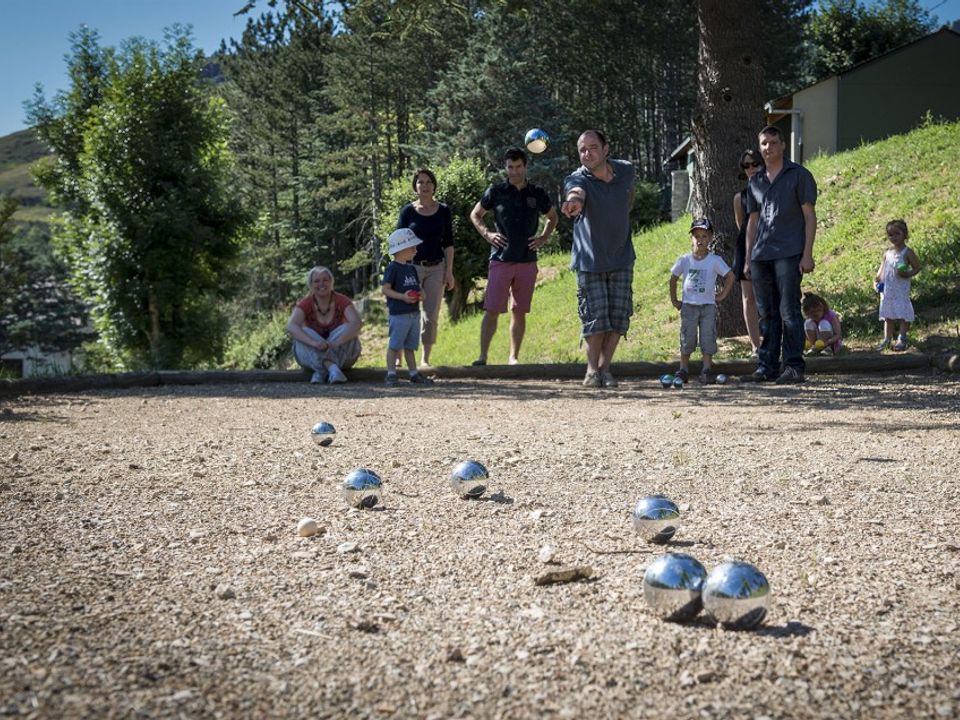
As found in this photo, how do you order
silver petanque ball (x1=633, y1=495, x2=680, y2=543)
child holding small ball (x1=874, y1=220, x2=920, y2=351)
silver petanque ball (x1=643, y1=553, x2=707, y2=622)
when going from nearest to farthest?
1. silver petanque ball (x1=643, y1=553, x2=707, y2=622)
2. silver petanque ball (x1=633, y1=495, x2=680, y2=543)
3. child holding small ball (x1=874, y1=220, x2=920, y2=351)

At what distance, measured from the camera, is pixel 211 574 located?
12.1ft

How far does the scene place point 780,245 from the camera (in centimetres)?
952

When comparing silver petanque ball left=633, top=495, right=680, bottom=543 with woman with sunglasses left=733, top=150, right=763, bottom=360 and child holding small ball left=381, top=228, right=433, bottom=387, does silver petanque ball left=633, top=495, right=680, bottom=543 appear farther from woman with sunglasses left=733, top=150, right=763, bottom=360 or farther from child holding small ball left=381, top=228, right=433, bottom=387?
child holding small ball left=381, top=228, right=433, bottom=387

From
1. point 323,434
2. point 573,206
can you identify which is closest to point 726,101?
point 573,206

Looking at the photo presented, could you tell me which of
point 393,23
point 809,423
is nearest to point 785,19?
point 393,23

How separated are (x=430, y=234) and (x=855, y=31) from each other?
42.1m

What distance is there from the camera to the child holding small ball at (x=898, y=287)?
11641 millimetres

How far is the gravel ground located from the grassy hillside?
595 cm

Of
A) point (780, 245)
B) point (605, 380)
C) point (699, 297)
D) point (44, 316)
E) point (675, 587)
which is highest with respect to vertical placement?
point (780, 245)

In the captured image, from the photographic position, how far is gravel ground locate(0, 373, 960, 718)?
2648mm

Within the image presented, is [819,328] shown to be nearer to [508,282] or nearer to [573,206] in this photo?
[508,282]

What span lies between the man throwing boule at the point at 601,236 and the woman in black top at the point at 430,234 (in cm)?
204

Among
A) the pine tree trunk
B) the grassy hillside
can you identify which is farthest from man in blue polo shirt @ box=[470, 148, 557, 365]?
the pine tree trunk

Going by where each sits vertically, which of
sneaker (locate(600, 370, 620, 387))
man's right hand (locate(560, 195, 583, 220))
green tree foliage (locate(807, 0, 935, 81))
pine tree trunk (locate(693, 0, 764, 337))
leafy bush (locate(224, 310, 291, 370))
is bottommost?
leafy bush (locate(224, 310, 291, 370))
